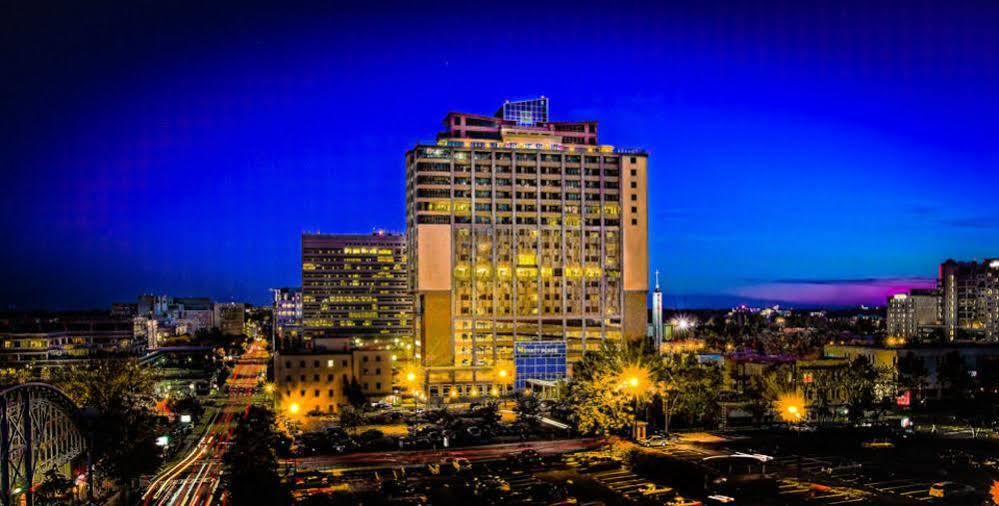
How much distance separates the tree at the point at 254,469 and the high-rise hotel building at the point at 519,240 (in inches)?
2569

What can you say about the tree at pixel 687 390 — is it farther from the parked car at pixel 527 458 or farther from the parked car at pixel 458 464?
the parked car at pixel 458 464

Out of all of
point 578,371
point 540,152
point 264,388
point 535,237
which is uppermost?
point 540,152

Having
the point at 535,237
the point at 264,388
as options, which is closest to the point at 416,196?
the point at 535,237

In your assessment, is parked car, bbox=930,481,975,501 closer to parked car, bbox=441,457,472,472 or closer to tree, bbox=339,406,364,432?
parked car, bbox=441,457,472,472

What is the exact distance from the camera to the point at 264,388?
114625mm

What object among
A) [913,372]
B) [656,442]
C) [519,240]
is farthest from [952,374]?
[519,240]

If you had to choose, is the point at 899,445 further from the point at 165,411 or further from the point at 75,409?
the point at 165,411

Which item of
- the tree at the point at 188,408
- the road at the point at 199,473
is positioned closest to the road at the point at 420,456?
the road at the point at 199,473

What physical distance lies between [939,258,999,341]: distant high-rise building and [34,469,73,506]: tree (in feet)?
588

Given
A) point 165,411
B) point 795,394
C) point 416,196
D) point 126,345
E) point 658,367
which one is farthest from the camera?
point 126,345

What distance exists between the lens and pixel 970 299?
182500 millimetres

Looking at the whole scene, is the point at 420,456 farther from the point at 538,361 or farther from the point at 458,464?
the point at 538,361

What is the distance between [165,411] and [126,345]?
7154 centimetres

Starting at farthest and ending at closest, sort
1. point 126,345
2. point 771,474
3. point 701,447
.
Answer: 1. point 126,345
2. point 701,447
3. point 771,474
